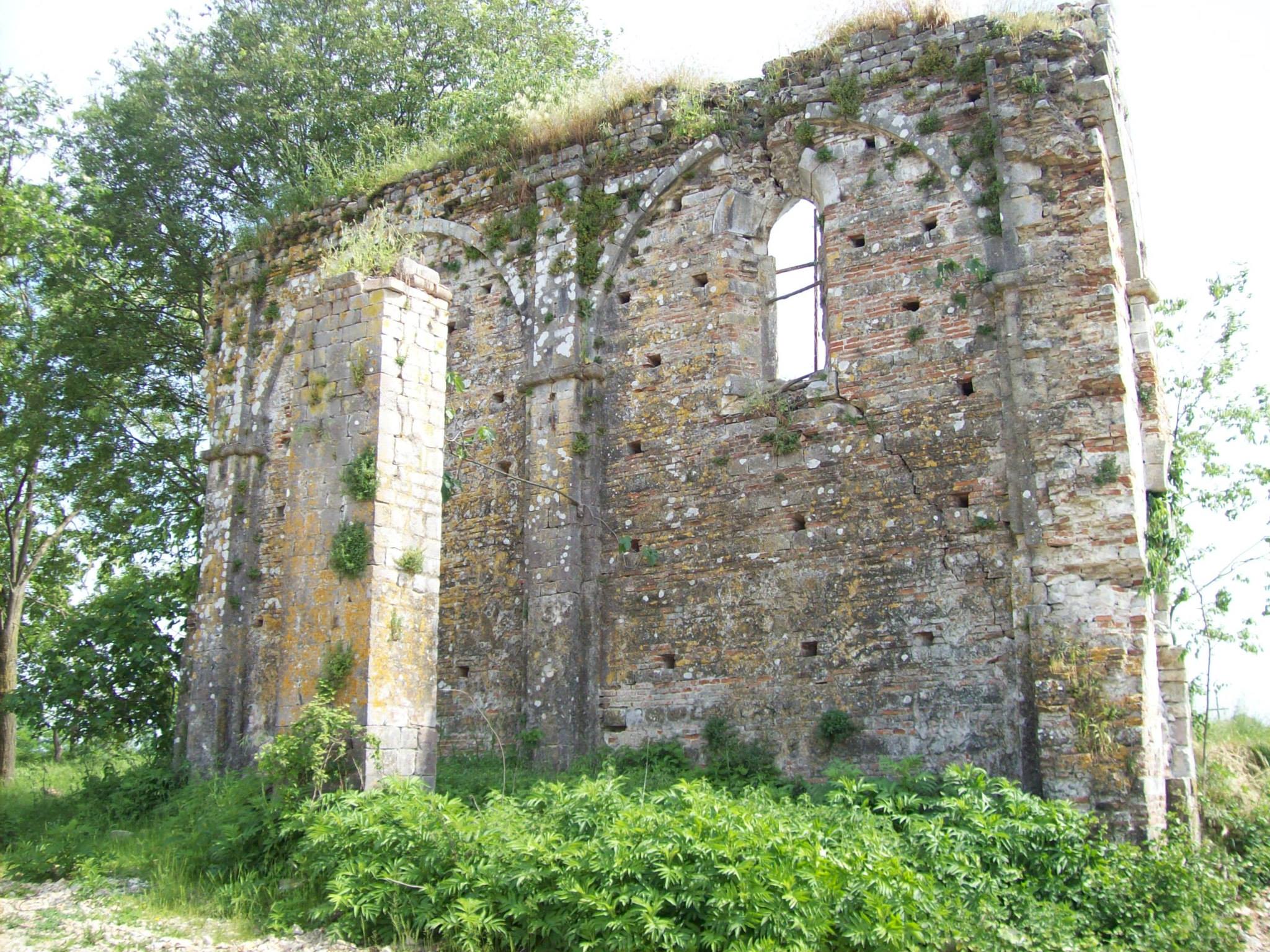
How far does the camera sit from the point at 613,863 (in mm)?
7234

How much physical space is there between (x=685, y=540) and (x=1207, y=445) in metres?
6.22

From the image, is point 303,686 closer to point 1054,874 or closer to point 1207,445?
point 1054,874

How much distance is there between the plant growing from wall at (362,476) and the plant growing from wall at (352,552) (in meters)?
0.28

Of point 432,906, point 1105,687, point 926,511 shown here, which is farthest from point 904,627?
point 432,906

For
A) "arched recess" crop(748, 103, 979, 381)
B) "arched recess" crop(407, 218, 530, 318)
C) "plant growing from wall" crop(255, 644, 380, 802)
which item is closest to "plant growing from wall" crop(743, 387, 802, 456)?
"arched recess" crop(748, 103, 979, 381)

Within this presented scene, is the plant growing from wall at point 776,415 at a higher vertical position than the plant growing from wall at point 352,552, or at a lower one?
higher

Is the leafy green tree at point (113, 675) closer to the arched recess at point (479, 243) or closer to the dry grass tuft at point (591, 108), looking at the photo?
the arched recess at point (479, 243)

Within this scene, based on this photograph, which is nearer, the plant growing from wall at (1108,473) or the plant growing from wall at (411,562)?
the plant growing from wall at (411,562)

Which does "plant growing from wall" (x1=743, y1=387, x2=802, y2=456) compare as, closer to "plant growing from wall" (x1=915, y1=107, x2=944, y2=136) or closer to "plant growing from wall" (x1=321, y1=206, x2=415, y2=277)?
"plant growing from wall" (x1=915, y1=107, x2=944, y2=136)

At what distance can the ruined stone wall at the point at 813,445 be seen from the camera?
1041 centimetres

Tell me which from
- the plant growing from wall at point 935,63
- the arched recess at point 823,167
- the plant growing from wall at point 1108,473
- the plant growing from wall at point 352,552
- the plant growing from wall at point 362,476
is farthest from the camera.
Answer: the plant growing from wall at point 935,63

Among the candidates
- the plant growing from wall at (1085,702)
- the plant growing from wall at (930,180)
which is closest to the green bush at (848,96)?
the plant growing from wall at (930,180)

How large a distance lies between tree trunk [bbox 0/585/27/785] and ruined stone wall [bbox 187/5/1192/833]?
5258mm

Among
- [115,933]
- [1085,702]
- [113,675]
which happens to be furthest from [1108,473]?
[113,675]
